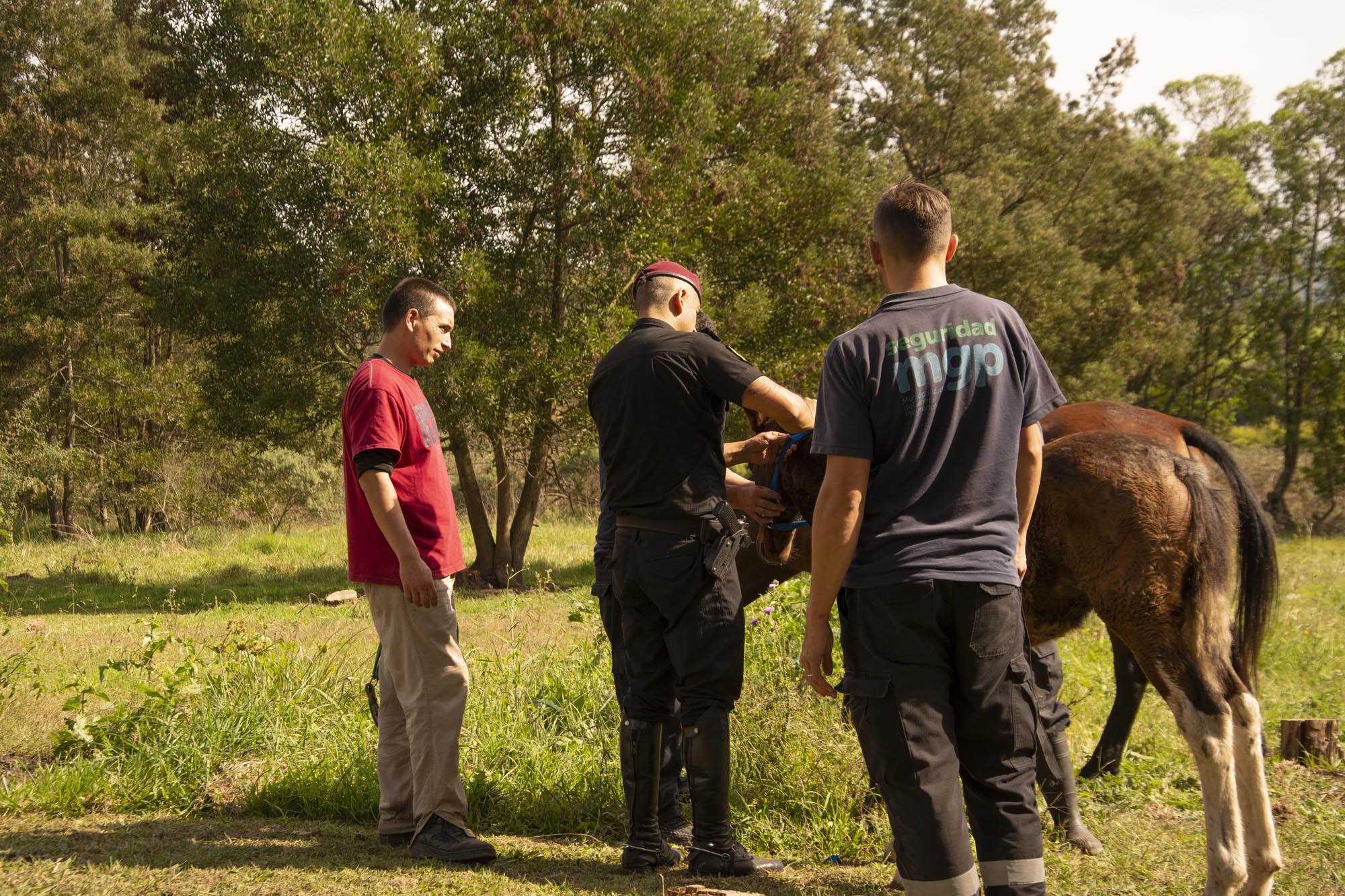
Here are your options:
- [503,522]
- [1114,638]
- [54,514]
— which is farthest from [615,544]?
[54,514]

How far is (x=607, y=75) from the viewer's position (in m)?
14.9

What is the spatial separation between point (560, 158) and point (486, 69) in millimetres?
1664

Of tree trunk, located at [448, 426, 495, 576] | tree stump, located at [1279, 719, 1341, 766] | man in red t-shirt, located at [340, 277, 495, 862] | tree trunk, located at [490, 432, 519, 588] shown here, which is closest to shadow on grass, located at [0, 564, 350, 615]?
tree trunk, located at [448, 426, 495, 576]

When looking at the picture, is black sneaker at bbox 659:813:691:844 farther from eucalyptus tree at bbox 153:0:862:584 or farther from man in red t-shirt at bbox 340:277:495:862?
eucalyptus tree at bbox 153:0:862:584

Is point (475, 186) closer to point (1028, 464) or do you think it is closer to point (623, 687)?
point (623, 687)

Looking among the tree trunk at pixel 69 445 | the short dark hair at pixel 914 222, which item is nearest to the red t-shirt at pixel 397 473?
the short dark hair at pixel 914 222

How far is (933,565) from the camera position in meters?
2.55

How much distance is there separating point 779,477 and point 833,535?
1.29 metres

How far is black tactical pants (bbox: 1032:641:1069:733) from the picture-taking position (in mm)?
4348

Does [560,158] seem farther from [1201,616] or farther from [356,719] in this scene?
[1201,616]

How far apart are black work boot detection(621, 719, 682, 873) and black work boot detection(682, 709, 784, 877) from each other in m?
0.16

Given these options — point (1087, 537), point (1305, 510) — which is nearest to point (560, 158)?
point (1087, 537)

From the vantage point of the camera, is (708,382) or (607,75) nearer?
(708,382)

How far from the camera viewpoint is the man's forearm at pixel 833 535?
103 inches
